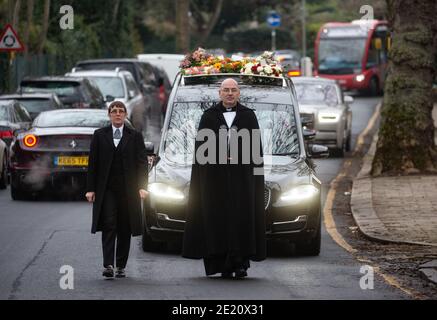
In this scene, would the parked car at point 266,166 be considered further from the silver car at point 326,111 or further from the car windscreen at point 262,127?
the silver car at point 326,111

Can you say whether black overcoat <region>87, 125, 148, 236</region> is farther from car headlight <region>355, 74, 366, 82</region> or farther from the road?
car headlight <region>355, 74, 366, 82</region>

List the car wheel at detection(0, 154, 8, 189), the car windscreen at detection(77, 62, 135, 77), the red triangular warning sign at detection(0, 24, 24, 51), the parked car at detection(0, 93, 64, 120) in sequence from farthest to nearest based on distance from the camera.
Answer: the car windscreen at detection(77, 62, 135, 77) → the red triangular warning sign at detection(0, 24, 24, 51) → the parked car at detection(0, 93, 64, 120) → the car wheel at detection(0, 154, 8, 189)

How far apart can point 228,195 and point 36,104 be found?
1676 centimetres

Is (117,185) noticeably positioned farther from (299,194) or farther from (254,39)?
(254,39)

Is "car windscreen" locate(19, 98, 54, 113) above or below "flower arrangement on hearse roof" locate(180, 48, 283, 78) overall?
below

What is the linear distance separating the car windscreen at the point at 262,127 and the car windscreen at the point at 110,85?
54.5 feet

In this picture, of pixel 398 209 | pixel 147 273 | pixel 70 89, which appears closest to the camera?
pixel 147 273

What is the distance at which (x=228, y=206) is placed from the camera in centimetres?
1305

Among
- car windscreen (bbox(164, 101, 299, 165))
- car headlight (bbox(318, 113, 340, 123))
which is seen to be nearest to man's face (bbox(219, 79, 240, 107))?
car windscreen (bbox(164, 101, 299, 165))

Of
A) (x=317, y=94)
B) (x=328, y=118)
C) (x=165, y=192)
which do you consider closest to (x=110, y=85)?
(x=317, y=94)

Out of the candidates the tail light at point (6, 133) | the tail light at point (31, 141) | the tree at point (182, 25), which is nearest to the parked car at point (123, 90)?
the tail light at point (6, 133)

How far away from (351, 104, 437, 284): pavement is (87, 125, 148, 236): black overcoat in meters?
2.85

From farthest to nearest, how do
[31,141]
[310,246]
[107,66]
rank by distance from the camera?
[107,66] → [31,141] → [310,246]

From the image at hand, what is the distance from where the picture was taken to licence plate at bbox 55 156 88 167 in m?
21.7
